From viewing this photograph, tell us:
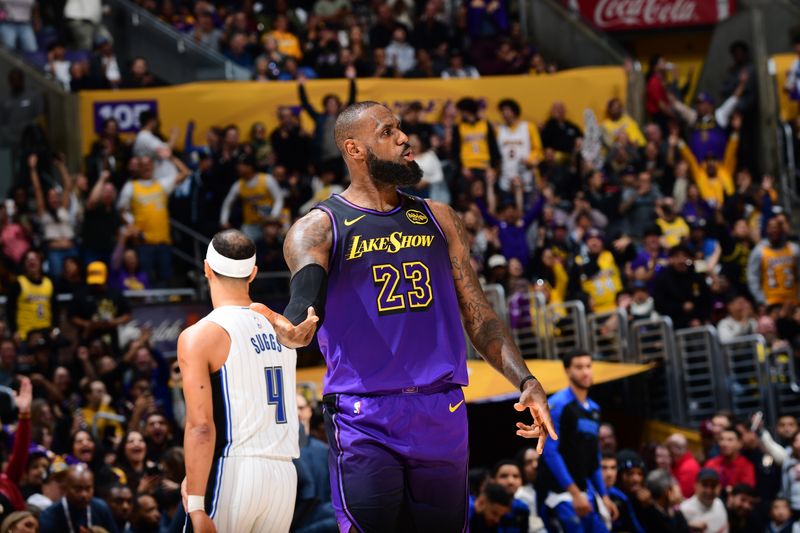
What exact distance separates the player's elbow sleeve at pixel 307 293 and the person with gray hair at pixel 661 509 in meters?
6.90

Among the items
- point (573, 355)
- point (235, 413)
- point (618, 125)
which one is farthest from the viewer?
point (618, 125)

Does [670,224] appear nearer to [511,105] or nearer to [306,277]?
[511,105]

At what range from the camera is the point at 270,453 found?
23.5ft

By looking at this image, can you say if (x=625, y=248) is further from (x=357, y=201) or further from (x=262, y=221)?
(x=357, y=201)

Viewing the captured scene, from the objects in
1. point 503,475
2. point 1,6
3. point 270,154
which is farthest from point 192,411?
point 1,6

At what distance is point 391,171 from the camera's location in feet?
22.1

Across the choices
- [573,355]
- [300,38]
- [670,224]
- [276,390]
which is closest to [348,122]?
[276,390]

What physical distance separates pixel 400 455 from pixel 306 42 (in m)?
16.9

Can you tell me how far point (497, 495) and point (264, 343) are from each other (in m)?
4.94

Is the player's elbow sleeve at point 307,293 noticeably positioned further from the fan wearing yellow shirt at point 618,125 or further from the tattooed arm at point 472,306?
the fan wearing yellow shirt at point 618,125

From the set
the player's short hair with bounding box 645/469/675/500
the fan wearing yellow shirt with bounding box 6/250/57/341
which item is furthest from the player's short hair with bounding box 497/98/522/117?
the player's short hair with bounding box 645/469/675/500

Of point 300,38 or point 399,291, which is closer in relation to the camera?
point 399,291

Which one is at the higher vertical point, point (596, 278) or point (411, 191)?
point (411, 191)

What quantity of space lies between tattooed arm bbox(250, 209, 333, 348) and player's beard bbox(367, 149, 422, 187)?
0.31 metres
